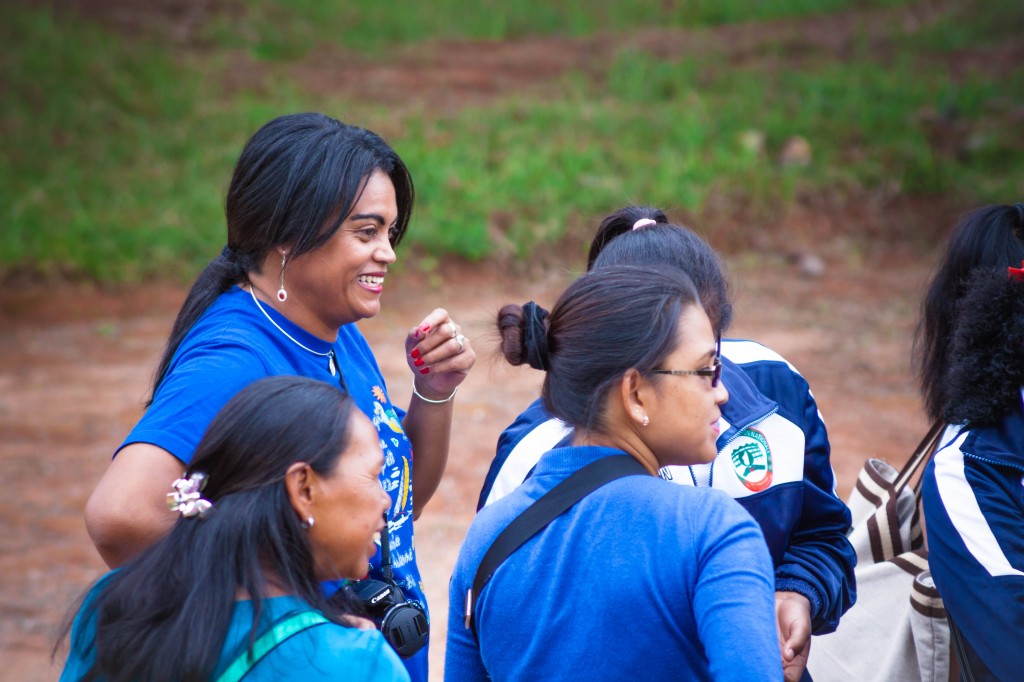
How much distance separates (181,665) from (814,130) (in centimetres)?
1146

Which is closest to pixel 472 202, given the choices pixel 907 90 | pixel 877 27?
pixel 907 90

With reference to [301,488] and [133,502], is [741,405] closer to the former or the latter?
[301,488]

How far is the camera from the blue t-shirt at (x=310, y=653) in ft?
4.95

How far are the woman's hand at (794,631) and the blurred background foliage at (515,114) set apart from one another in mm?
7729

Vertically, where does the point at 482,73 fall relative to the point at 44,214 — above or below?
above

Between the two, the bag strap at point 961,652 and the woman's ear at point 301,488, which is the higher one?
the woman's ear at point 301,488

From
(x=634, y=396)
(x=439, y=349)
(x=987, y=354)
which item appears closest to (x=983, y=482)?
(x=987, y=354)

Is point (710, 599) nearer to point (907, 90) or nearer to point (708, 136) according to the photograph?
point (708, 136)

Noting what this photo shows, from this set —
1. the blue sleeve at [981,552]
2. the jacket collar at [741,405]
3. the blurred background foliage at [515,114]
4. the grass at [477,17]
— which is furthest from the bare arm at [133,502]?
the grass at [477,17]

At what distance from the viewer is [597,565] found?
5.12 ft

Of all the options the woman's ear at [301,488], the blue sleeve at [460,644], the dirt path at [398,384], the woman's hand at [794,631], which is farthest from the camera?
the dirt path at [398,384]

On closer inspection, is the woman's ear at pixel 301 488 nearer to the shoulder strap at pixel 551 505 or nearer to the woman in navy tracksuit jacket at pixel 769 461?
the shoulder strap at pixel 551 505

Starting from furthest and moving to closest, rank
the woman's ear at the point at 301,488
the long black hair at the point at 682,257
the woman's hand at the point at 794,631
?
1. the long black hair at the point at 682,257
2. the woman's hand at the point at 794,631
3. the woman's ear at the point at 301,488

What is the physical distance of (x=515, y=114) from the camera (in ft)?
40.6
